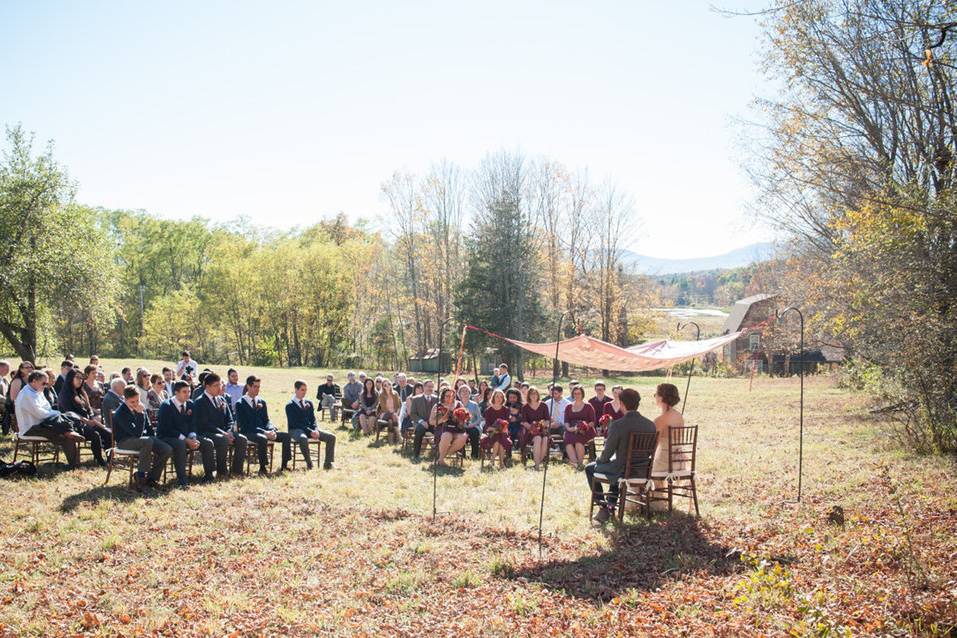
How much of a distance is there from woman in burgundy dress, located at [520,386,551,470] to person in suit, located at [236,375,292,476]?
14.2 feet

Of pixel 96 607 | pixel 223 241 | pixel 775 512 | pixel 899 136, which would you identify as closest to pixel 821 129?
pixel 899 136

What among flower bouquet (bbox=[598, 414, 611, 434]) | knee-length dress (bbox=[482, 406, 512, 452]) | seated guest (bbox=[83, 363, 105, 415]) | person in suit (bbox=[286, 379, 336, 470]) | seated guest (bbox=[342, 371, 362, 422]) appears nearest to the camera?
person in suit (bbox=[286, 379, 336, 470])

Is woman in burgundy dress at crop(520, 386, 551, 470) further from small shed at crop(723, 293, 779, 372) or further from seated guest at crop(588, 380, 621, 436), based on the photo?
small shed at crop(723, 293, 779, 372)

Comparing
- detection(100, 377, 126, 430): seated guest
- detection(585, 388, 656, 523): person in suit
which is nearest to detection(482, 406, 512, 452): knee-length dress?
detection(585, 388, 656, 523): person in suit

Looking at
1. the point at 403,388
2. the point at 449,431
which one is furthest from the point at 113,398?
the point at 403,388

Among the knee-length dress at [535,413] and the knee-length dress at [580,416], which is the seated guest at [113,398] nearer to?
the knee-length dress at [535,413]

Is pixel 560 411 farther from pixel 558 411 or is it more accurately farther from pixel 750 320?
pixel 750 320

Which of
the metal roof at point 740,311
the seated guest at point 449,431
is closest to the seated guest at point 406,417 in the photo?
the seated guest at point 449,431

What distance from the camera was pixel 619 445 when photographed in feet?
26.0

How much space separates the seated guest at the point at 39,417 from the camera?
10.0 meters

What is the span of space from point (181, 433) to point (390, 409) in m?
5.32

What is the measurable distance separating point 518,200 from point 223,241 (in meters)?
29.2

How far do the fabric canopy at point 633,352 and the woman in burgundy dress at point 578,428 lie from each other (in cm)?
88

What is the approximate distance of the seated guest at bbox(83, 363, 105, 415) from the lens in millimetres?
12191
